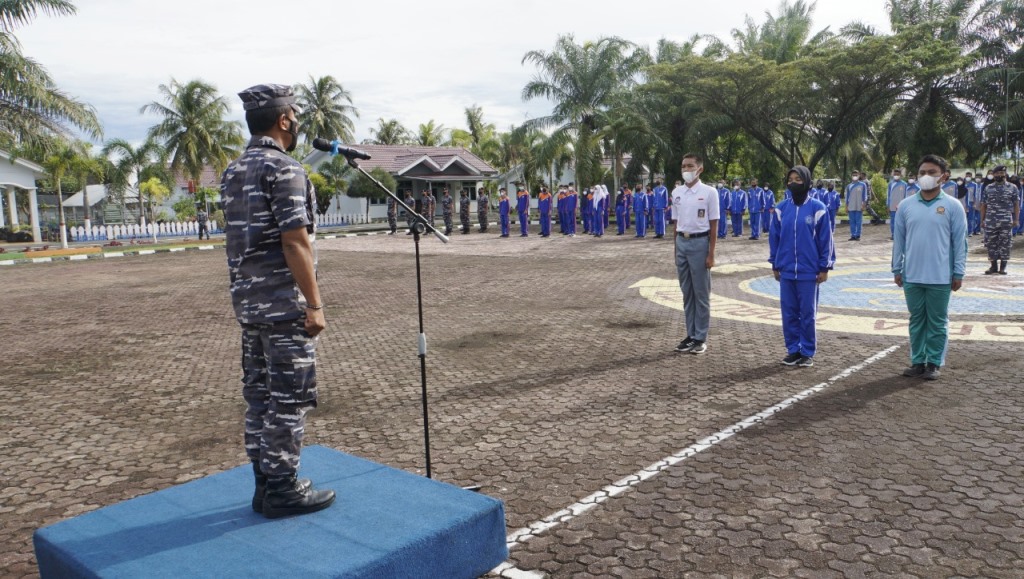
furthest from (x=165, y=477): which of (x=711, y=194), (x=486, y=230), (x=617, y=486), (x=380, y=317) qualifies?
(x=486, y=230)

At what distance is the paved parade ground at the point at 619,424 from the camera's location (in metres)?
3.50

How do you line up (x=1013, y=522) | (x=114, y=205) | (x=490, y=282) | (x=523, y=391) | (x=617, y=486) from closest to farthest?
(x=1013, y=522) < (x=617, y=486) < (x=523, y=391) < (x=490, y=282) < (x=114, y=205)

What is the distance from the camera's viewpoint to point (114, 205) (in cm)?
5688

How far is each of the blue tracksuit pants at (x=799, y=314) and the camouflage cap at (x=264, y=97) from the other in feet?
16.2

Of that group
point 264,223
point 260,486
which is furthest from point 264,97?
point 260,486

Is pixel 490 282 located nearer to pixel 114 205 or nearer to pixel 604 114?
pixel 604 114

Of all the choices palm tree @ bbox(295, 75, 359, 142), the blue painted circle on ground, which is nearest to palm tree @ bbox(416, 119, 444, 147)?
palm tree @ bbox(295, 75, 359, 142)

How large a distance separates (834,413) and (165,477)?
4442 mm

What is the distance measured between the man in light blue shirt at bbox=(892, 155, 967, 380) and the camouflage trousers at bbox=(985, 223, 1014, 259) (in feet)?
24.7

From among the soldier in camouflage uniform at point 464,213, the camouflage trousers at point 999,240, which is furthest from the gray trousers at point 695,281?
the soldier in camouflage uniform at point 464,213

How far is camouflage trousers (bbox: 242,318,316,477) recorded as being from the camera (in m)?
3.11

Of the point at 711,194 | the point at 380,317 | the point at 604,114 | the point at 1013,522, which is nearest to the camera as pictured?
the point at 1013,522

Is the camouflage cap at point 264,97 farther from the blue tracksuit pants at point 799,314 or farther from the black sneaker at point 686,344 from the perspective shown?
the black sneaker at point 686,344

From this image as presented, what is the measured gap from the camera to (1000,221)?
12.4 meters
